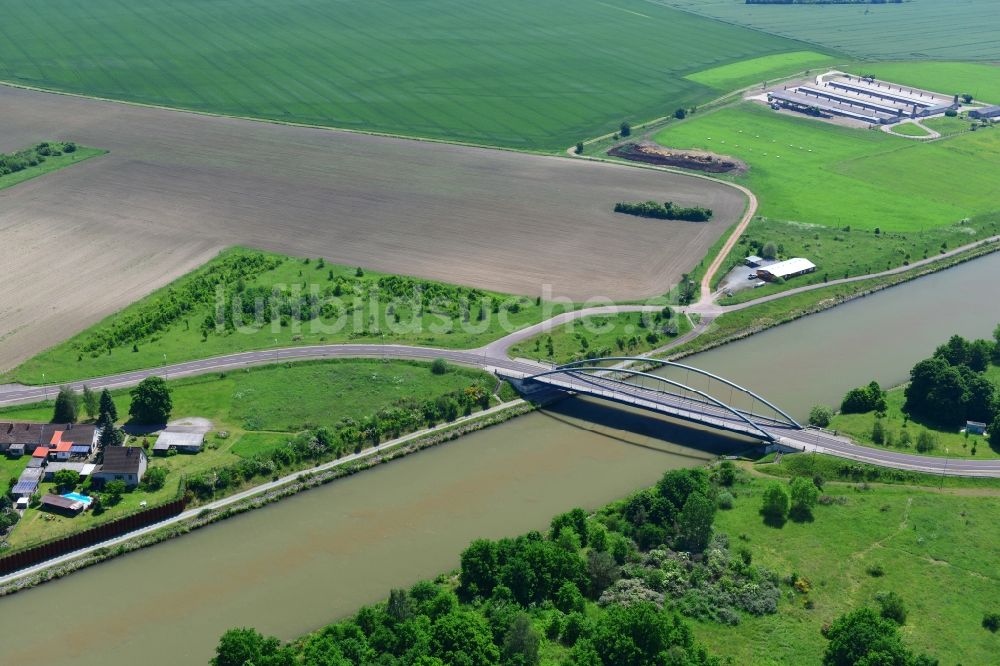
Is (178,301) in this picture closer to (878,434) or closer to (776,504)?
(776,504)

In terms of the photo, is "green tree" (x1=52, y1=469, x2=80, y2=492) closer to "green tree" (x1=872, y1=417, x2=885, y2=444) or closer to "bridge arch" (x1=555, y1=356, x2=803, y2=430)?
"bridge arch" (x1=555, y1=356, x2=803, y2=430)

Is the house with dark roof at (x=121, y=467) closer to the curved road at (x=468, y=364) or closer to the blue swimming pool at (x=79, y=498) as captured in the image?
the blue swimming pool at (x=79, y=498)

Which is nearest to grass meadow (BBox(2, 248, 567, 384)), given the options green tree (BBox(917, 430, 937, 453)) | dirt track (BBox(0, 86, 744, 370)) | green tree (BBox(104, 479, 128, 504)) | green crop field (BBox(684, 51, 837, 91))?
dirt track (BBox(0, 86, 744, 370))

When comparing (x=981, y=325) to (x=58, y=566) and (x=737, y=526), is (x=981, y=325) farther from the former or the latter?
(x=58, y=566)

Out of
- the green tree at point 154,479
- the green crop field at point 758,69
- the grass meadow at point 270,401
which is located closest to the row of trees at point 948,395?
the grass meadow at point 270,401

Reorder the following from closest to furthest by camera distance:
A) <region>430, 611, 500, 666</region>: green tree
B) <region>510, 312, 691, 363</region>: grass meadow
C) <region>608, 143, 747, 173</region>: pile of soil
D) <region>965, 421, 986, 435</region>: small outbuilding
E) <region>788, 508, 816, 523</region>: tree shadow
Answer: <region>430, 611, 500, 666</region>: green tree
<region>788, 508, 816, 523</region>: tree shadow
<region>965, 421, 986, 435</region>: small outbuilding
<region>510, 312, 691, 363</region>: grass meadow
<region>608, 143, 747, 173</region>: pile of soil

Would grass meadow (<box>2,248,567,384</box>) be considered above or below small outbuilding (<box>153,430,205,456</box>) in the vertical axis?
above
